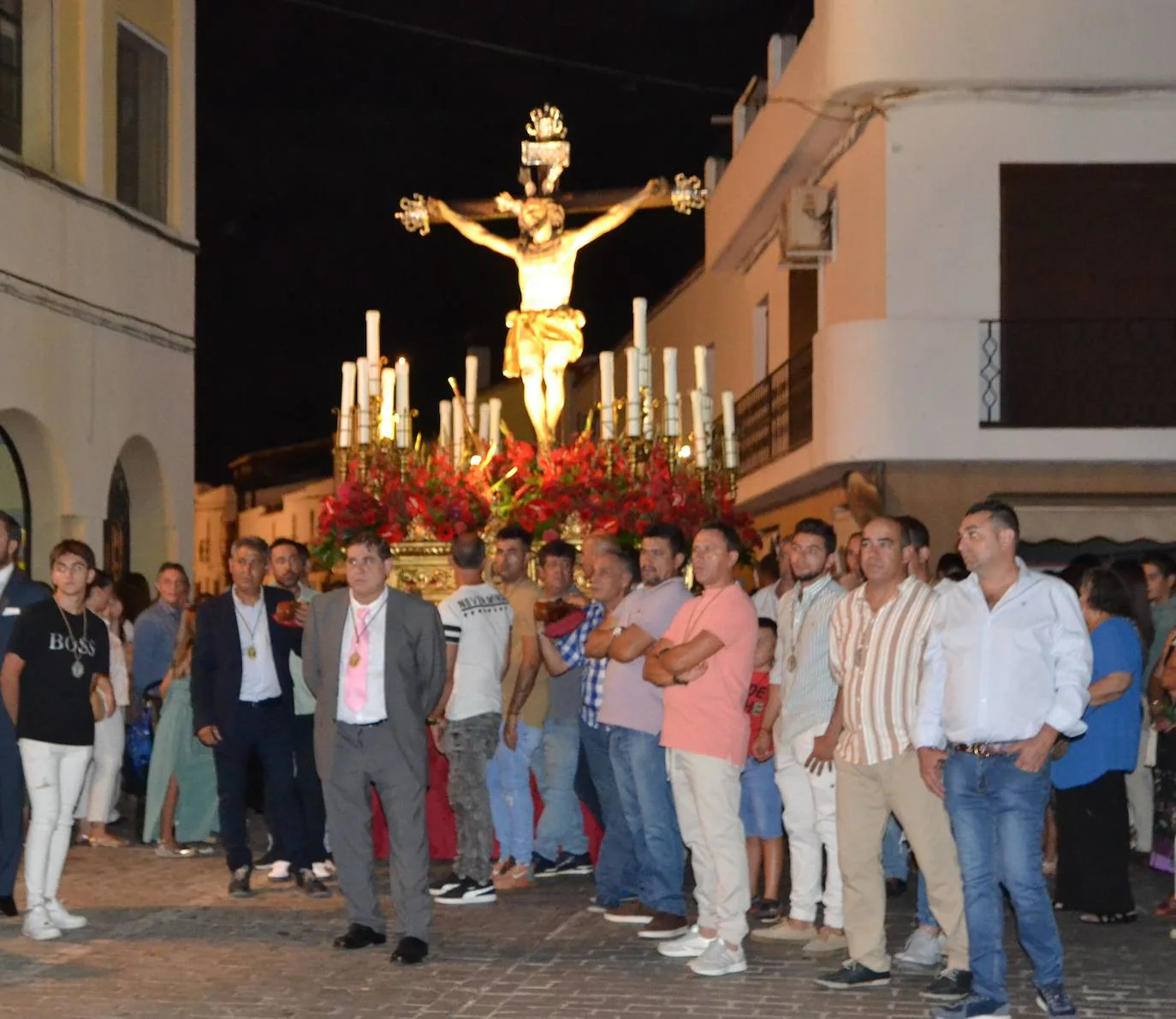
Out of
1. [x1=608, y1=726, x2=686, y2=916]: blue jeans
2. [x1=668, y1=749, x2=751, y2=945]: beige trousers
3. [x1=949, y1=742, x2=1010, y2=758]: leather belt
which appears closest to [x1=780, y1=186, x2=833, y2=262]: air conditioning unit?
[x1=608, y1=726, x2=686, y2=916]: blue jeans

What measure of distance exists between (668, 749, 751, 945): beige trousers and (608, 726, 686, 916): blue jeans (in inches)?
27.1

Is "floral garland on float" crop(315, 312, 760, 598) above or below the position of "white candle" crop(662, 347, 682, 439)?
below

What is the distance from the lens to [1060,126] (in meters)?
17.9

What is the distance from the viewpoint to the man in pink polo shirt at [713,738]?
859 cm

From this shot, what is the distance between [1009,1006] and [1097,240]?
11.8 m

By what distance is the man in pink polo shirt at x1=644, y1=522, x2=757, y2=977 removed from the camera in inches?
338

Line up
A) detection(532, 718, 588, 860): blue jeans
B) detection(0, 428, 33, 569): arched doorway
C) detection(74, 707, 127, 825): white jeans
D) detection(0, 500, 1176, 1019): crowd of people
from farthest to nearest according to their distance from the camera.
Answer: detection(0, 428, 33, 569): arched doorway < detection(74, 707, 127, 825): white jeans < detection(532, 718, 588, 860): blue jeans < detection(0, 500, 1176, 1019): crowd of people

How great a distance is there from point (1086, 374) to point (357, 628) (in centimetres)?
1108

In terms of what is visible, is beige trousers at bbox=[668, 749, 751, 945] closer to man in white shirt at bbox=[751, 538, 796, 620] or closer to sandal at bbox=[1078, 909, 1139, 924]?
sandal at bbox=[1078, 909, 1139, 924]

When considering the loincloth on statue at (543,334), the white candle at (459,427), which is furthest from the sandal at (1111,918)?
the loincloth on statue at (543,334)

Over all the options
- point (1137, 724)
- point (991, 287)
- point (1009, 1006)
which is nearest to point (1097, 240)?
point (991, 287)

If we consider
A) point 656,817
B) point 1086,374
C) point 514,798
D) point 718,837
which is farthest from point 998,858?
point 1086,374

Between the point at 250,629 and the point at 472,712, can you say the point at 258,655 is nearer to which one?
the point at 250,629

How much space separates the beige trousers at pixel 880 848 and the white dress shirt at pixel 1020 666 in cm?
50
